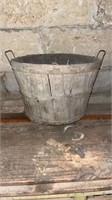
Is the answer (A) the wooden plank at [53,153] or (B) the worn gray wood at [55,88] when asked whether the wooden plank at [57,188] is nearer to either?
(A) the wooden plank at [53,153]

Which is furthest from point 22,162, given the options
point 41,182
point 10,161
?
point 41,182

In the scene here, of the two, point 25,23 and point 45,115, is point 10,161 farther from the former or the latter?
point 25,23

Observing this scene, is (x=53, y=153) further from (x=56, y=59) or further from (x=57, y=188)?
(x=56, y=59)

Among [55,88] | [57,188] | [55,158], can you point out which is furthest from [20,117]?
[57,188]

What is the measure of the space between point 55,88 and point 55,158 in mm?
416

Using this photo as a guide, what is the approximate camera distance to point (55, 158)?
133cm

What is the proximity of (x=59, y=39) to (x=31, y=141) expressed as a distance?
35.5 inches

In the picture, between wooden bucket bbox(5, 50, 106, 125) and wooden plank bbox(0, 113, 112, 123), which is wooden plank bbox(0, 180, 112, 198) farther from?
wooden plank bbox(0, 113, 112, 123)

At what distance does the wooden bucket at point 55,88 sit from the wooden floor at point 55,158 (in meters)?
0.09

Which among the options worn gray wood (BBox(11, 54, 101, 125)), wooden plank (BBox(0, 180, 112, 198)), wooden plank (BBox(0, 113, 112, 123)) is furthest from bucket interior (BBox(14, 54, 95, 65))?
wooden plank (BBox(0, 180, 112, 198))

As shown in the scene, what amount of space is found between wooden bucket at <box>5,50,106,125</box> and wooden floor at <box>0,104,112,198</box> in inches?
3.7

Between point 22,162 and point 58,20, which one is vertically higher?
point 58,20

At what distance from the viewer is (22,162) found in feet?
4.28

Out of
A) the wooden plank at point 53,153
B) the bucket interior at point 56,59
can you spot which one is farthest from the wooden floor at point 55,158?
the bucket interior at point 56,59
